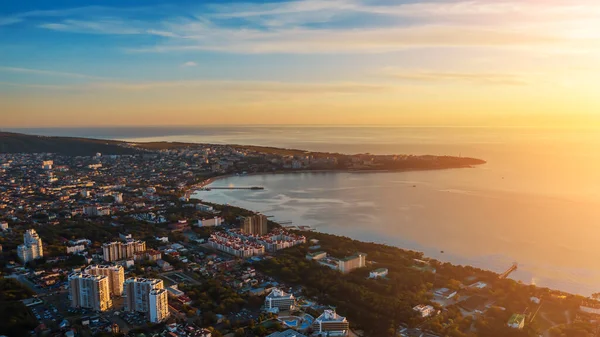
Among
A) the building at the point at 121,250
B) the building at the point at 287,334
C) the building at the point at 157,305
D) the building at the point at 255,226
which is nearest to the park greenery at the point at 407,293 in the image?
the building at the point at 287,334

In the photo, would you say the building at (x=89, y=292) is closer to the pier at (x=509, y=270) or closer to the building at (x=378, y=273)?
the building at (x=378, y=273)

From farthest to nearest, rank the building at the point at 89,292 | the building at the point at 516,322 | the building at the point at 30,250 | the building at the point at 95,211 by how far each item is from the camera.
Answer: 1. the building at the point at 95,211
2. the building at the point at 30,250
3. the building at the point at 89,292
4. the building at the point at 516,322

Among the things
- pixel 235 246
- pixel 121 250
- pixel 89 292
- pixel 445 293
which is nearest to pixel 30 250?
pixel 121 250

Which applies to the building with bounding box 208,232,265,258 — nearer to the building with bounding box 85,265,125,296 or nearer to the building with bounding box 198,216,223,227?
the building with bounding box 198,216,223,227

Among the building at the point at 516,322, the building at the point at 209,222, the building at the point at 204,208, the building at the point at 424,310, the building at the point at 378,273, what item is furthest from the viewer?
the building at the point at 204,208

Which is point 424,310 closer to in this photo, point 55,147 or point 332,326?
point 332,326

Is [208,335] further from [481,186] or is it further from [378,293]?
[481,186]

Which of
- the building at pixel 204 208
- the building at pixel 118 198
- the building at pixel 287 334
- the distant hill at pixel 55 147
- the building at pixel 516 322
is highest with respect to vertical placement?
the distant hill at pixel 55 147

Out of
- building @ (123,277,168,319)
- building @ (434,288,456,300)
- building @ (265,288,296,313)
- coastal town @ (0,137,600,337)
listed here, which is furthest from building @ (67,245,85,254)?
building @ (434,288,456,300)
